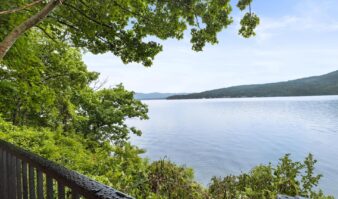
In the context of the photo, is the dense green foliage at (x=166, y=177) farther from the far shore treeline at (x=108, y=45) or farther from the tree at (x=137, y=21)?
the tree at (x=137, y=21)

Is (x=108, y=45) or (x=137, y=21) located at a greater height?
(x=137, y=21)

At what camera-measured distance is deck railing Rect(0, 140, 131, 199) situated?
62.4 inches

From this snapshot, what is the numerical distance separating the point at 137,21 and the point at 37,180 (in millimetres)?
4702

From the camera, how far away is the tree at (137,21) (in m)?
5.61

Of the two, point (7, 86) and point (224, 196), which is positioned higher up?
point (7, 86)

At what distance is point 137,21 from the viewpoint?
6.33 m

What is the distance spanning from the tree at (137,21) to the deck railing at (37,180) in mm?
3246

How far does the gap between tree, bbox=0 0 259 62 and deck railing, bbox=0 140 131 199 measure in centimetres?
325

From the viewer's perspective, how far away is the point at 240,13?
5477 mm

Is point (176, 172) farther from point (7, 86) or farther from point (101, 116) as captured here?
point (101, 116)

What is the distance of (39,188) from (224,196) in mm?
8193

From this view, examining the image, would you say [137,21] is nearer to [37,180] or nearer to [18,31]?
[18,31]

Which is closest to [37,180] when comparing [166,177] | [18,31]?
[18,31]

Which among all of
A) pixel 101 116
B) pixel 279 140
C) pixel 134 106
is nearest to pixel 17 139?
pixel 101 116
